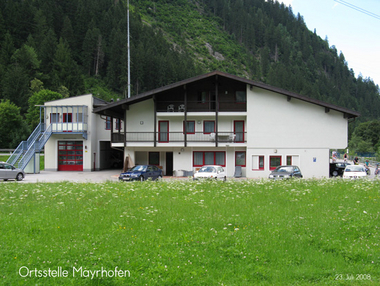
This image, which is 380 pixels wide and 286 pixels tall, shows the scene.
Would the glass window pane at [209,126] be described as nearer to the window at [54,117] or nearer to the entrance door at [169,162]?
the entrance door at [169,162]

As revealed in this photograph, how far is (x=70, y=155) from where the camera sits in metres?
40.1

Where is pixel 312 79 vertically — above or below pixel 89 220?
above

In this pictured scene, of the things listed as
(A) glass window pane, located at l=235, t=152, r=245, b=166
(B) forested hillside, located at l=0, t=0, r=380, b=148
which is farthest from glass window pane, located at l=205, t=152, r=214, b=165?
(B) forested hillside, located at l=0, t=0, r=380, b=148

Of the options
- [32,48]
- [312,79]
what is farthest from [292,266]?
[312,79]

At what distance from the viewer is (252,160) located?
112ft

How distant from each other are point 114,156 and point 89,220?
122 ft

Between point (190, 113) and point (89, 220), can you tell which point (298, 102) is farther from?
point (89, 220)

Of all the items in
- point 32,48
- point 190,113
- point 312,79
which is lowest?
point 190,113

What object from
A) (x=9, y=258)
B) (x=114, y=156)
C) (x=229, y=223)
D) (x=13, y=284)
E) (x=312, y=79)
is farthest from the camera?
(x=312, y=79)

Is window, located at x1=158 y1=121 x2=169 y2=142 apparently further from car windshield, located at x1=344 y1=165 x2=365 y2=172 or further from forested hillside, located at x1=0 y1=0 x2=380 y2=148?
forested hillside, located at x1=0 y1=0 x2=380 y2=148

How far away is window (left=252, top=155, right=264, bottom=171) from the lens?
112 feet

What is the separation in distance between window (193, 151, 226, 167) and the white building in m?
0.10

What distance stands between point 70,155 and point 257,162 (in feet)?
68.8

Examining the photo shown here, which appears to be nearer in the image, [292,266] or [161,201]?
[292,266]
